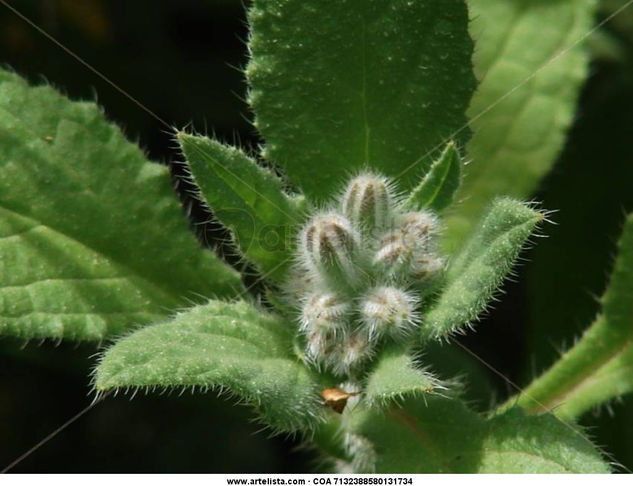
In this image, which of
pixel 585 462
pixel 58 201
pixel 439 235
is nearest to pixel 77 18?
pixel 58 201

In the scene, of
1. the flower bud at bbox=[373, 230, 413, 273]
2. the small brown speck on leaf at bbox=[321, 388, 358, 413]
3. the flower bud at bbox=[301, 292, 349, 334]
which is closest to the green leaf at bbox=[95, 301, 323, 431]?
the small brown speck on leaf at bbox=[321, 388, 358, 413]

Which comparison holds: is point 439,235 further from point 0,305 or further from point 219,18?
point 219,18

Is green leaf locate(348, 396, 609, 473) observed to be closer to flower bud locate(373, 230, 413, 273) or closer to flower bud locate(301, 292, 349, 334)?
flower bud locate(301, 292, 349, 334)

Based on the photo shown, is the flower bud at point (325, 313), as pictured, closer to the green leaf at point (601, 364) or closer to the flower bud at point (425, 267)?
the flower bud at point (425, 267)

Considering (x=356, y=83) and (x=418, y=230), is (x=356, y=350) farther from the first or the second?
(x=356, y=83)

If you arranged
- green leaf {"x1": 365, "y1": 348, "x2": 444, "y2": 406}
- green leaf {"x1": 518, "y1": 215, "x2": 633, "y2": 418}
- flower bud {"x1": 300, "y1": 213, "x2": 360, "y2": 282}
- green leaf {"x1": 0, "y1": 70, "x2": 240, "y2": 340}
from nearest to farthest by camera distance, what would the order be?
green leaf {"x1": 365, "y1": 348, "x2": 444, "y2": 406} < flower bud {"x1": 300, "y1": 213, "x2": 360, "y2": 282} < green leaf {"x1": 0, "y1": 70, "x2": 240, "y2": 340} < green leaf {"x1": 518, "y1": 215, "x2": 633, "y2": 418}
